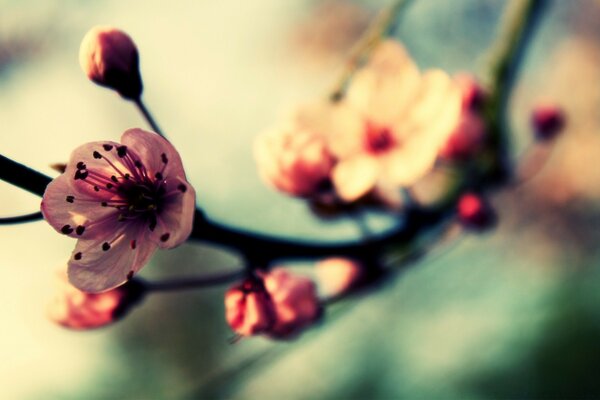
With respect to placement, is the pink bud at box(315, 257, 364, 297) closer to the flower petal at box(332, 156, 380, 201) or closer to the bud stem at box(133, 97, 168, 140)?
the flower petal at box(332, 156, 380, 201)

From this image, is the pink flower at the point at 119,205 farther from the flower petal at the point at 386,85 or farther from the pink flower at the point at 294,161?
the flower petal at the point at 386,85

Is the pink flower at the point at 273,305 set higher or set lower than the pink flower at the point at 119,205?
lower

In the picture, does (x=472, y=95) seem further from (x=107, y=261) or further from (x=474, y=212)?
(x=107, y=261)

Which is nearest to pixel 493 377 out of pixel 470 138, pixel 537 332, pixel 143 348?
pixel 537 332

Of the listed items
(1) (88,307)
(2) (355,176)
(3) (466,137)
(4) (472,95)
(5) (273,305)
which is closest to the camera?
(5) (273,305)

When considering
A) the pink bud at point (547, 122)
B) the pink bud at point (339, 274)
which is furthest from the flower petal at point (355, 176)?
the pink bud at point (547, 122)

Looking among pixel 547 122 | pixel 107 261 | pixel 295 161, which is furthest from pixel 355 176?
pixel 547 122
